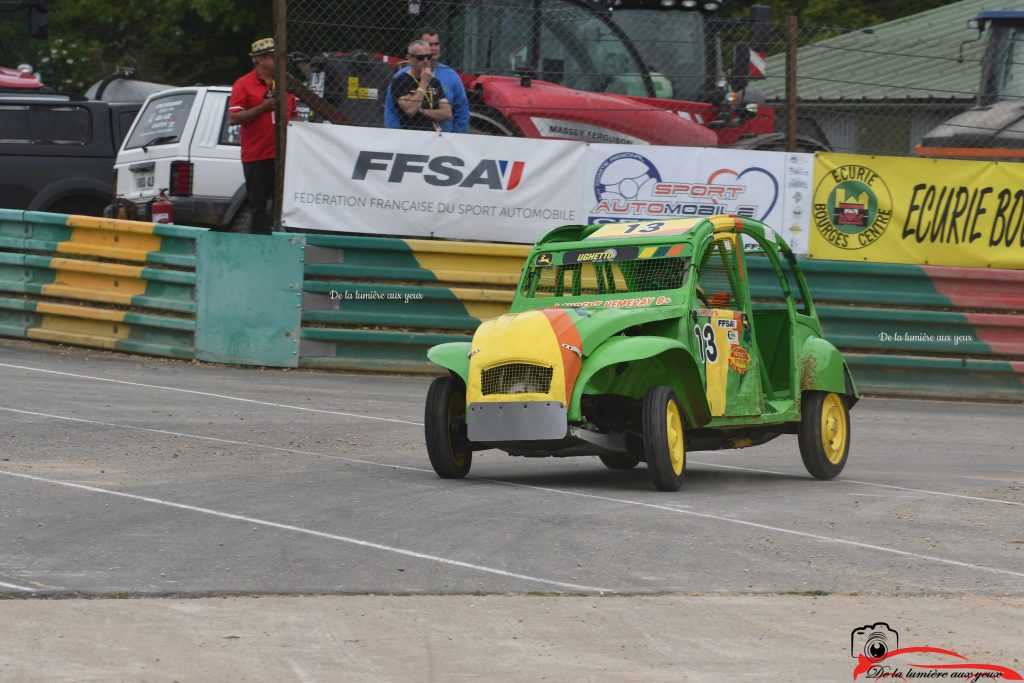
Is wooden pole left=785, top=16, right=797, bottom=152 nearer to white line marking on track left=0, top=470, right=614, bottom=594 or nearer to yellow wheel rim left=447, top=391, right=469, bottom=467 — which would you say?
yellow wheel rim left=447, top=391, right=469, bottom=467

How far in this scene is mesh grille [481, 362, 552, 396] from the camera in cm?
897

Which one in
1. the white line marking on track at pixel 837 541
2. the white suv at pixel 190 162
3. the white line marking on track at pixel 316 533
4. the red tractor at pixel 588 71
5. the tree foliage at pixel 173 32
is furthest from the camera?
the tree foliage at pixel 173 32

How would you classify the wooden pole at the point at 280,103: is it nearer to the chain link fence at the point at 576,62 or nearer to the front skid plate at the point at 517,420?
the chain link fence at the point at 576,62

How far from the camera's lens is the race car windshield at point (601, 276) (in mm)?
9812

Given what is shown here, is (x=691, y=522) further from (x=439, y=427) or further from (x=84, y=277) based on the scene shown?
(x=84, y=277)

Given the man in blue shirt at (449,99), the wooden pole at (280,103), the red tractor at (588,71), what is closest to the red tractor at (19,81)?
the red tractor at (588,71)

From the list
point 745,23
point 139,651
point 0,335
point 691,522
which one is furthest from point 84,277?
point 139,651

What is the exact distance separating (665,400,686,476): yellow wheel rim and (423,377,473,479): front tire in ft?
4.03

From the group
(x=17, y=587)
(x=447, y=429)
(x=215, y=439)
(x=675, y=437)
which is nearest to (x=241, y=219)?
(x=215, y=439)

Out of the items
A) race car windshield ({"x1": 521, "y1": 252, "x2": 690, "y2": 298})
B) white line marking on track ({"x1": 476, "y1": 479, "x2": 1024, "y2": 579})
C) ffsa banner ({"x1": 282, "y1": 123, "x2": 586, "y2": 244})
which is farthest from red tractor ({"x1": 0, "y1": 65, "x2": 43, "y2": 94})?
white line marking on track ({"x1": 476, "y1": 479, "x2": 1024, "y2": 579})

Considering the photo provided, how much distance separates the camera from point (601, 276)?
10.0 meters

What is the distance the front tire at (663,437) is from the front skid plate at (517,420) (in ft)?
1.57

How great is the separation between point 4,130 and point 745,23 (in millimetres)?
8728

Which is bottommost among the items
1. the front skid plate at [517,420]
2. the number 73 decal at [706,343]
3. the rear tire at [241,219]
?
the front skid plate at [517,420]
